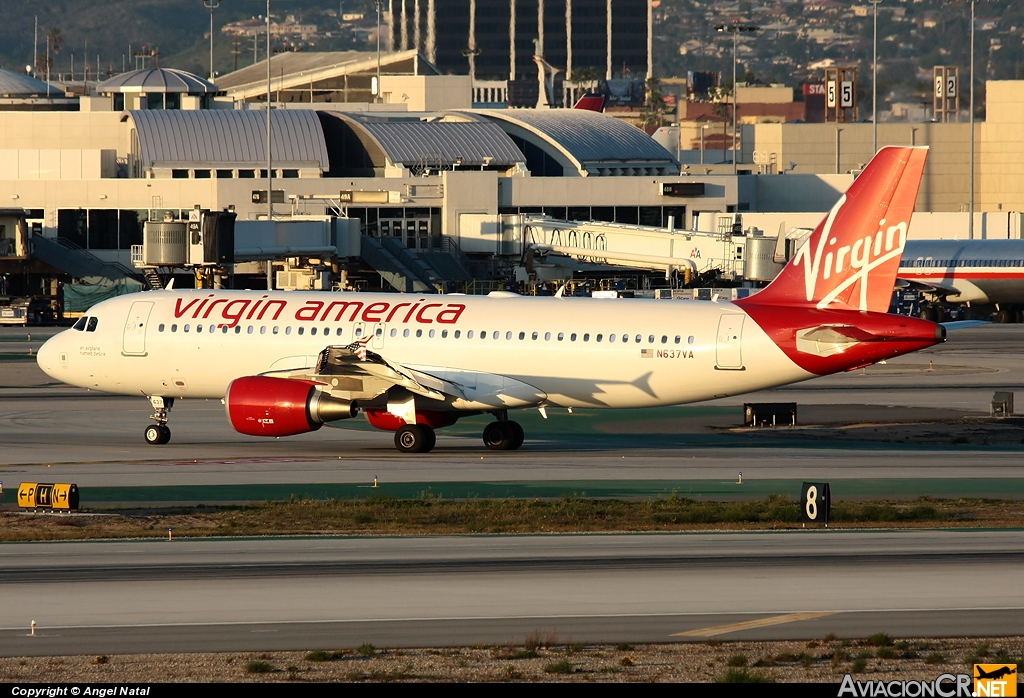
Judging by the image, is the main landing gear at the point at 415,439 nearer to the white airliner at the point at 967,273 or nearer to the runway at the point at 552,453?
the runway at the point at 552,453

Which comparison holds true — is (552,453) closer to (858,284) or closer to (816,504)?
(858,284)

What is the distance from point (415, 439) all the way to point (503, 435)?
2.55 meters

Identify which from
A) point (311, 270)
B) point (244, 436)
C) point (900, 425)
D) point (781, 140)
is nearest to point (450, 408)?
point (244, 436)

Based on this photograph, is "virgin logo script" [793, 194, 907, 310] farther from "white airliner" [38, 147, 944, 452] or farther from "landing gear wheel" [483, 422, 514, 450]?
"landing gear wheel" [483, 422, 514, 450]

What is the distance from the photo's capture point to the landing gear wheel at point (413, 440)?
128 feet

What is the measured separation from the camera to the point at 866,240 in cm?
3725

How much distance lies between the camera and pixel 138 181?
10306cm

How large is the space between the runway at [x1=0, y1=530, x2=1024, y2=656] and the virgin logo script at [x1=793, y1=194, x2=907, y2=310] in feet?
35.3

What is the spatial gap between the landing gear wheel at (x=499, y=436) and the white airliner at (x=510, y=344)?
38mm

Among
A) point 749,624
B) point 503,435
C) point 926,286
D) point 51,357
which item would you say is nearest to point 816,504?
point 749,624

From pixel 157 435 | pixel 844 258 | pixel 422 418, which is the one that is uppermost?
pixel 844 258

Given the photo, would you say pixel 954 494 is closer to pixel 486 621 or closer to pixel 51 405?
pixel 486 621

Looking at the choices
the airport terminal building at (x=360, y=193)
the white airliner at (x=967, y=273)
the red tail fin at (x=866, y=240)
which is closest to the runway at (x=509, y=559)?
the red tail fin at (x=866, y=240)

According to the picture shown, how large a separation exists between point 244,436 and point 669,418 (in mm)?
13653
